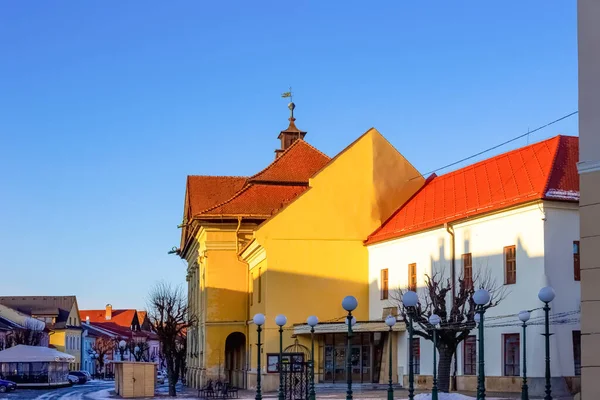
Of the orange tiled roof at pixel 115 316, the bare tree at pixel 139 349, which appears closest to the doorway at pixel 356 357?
the bare tree at pixel 139 349

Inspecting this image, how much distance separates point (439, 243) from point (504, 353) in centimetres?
655

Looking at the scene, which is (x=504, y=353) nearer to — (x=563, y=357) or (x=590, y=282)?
(x=563, y=357)

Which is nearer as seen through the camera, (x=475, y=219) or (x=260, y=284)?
(x=475, y=219)

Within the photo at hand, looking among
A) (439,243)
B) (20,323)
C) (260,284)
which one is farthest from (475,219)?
(20,323)

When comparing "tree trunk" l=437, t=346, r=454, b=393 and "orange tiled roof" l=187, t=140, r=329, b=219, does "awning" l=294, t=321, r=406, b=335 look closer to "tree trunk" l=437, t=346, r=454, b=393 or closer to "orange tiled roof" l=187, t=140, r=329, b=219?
"orange tiled roof" l=187, t=140, r=329, b=219

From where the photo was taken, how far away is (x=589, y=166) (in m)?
15.9

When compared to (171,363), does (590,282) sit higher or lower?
higher

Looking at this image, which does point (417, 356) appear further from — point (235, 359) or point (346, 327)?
point (235, 359)

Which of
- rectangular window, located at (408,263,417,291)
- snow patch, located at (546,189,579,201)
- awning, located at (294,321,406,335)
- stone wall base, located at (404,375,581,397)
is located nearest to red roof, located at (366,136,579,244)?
snow patch, located at (546,189,579,201)

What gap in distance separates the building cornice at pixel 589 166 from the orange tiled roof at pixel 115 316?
166m

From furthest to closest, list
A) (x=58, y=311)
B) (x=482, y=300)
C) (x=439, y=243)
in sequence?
(x=58, y=311) < (x=439, y=243) < (x=482, y=300)

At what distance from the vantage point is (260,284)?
48219 mm

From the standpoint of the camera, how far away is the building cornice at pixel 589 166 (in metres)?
15.8

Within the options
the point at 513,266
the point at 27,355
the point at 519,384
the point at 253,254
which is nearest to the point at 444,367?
the point at 519,384
